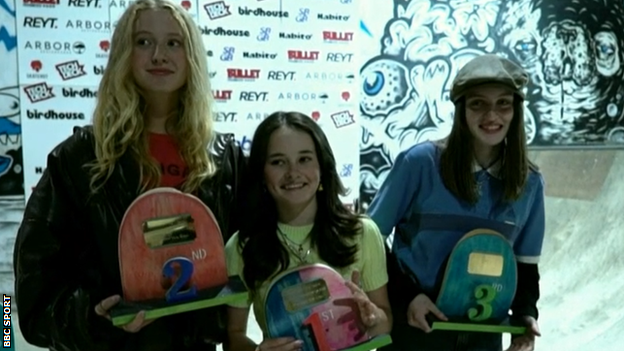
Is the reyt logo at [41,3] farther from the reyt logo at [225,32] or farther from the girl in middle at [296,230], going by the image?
the girl in middle at [296,230]

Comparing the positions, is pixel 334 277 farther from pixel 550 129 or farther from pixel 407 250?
pixel 550 129

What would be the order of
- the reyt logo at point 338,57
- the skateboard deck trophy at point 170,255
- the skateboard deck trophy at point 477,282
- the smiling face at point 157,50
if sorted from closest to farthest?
1. the skateboard deck trophy at point 170,255
2. the smiling face at point 157,50
3. the skateboard deck trophy at point 477,282
4. the reyt logo at point 338,57

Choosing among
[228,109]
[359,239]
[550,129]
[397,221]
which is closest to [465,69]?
[397,221]

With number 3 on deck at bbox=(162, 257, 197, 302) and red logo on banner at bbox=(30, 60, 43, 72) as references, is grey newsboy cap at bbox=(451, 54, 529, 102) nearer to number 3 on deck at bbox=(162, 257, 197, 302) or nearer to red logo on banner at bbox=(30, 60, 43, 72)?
number 3 on deck at bbox=(162, 257, 197, 302)

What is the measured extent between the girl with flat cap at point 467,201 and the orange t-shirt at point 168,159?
0.68m

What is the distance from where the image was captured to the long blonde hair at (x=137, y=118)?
1.35 m

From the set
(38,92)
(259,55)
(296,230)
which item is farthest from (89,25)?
(296,230)

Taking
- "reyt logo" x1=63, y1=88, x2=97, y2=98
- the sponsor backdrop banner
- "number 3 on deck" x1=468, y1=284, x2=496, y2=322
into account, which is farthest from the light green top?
"reyt logo" x1=63, y1=88, x2=97, y2=98

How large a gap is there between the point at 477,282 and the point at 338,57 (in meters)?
2.60

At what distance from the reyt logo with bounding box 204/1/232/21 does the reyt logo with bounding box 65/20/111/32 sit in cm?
62

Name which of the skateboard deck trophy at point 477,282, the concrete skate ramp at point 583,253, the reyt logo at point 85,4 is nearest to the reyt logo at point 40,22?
the reyt logo at point 85,4

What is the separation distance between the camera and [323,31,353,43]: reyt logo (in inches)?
155

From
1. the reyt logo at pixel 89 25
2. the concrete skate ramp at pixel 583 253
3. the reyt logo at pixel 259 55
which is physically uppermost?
the reyt logo at pixel 89 25

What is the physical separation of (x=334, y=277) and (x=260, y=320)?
0.77ft
